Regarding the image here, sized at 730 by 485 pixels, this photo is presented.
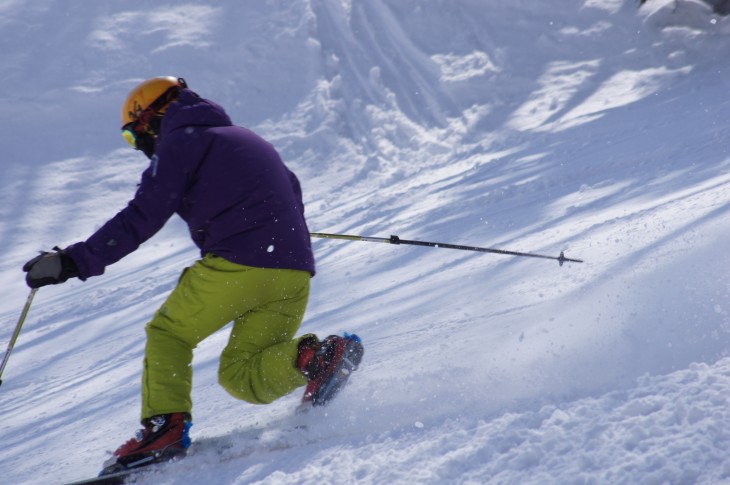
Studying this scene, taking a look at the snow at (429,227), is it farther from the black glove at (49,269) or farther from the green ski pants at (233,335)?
the black glove at (49,269)

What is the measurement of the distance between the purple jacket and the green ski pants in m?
0.09

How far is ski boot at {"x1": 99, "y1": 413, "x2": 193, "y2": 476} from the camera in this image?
3.02 meters

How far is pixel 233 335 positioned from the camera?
3.31 meters

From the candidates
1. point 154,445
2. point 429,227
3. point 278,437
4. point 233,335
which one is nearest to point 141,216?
point 233,335

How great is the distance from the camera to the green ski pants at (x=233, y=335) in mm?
3066

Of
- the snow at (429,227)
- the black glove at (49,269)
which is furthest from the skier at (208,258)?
the snow at (429,227)

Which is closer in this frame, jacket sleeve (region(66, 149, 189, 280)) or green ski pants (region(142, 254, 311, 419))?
jacket sleeve (region(66, 149, 189, 280))

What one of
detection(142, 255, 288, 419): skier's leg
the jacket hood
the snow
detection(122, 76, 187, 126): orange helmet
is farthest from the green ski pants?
detection(122, 76, 187, 126): orange helmet

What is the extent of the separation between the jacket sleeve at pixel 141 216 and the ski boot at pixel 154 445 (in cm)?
66

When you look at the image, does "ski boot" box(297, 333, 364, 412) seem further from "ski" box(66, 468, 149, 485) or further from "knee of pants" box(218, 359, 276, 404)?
"ski" box(66, 468, 149, 485)

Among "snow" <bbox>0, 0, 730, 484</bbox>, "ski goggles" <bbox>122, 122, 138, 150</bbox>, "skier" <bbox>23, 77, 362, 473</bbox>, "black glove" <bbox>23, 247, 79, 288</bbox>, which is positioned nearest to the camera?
"snow" <bbox>0, 0, 730, 484</bbox>

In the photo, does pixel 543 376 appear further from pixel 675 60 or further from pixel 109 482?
pixel 675 60

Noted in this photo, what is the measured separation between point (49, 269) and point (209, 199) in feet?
2.15

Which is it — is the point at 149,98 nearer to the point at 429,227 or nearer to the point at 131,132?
the point at 131,132
